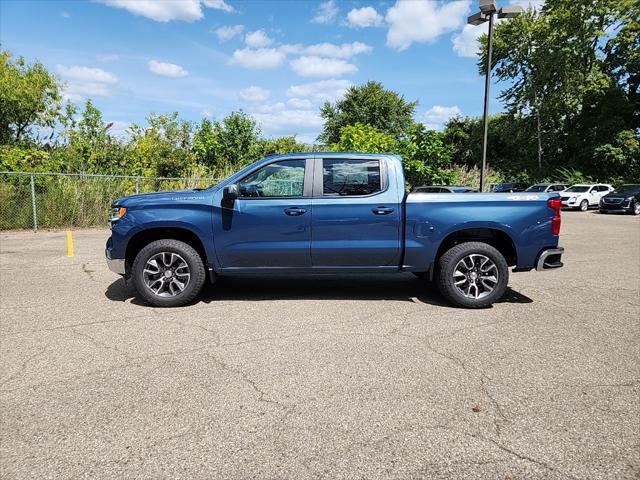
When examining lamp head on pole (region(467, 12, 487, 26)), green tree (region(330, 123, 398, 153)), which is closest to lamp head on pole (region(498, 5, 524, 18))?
lamp head on pole (region(467, 12, 487, 26))

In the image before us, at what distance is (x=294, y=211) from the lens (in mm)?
5965

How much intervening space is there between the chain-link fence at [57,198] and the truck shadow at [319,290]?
358 inches

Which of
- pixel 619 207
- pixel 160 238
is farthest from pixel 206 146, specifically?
pixel 619 207

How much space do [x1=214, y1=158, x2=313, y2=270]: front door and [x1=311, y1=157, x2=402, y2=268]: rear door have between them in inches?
5.8

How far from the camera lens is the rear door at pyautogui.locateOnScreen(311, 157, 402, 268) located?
19.6 ft

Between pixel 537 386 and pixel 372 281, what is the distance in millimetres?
4095

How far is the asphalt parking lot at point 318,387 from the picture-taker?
274 centimetres

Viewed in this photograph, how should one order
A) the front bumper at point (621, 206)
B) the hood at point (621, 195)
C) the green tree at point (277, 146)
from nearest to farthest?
the green tree at point (277, 146)
the front bumper at point (621, 206)
the hood at point (621, 195)

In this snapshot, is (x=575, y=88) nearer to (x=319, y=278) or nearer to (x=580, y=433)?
(x=319, y=278)

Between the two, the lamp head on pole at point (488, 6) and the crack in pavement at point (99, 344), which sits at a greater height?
the lamp head on pole at point (488, 6)

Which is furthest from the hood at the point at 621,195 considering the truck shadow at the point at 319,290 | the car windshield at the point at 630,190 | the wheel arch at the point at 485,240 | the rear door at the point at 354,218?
the rear door at the point at 354,218

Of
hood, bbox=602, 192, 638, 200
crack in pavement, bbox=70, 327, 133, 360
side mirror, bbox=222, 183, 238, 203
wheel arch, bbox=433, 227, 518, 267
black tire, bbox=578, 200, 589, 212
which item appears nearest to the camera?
crack in pavement, bbox=70, 327, 133, 360

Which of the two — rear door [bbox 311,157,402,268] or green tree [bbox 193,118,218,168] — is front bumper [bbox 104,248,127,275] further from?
green tree [bbox 193,118,218,168]

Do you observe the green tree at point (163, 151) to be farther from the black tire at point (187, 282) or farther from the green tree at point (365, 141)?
the black tire at point (187, 282)
